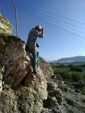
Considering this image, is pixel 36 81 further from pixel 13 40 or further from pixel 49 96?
pixel 13 40

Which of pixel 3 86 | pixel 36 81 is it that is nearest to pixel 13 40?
pixel 3 86

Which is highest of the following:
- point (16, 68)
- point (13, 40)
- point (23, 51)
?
point (13, 40)

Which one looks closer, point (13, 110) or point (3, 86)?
point (13, 110)

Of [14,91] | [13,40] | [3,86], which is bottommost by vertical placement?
[14,91]

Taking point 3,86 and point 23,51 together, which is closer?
point 3,86

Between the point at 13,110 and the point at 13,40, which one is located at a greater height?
the point at 13,40

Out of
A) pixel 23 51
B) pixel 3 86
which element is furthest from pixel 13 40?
pixel 3 86

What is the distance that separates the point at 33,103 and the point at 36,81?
129cm

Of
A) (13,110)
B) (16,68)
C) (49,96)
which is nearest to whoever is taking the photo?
(13,110)

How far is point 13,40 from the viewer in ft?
16.0

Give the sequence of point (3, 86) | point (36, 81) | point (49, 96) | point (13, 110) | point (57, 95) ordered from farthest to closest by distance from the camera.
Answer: point (57, 95) → point (49, 96) → point (36, 81) → point (3, 86) → point (13, 110)

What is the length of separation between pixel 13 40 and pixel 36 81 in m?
2.88

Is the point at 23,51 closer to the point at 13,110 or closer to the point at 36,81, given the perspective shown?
the point at 36,81

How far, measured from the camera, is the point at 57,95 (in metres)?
6.79
